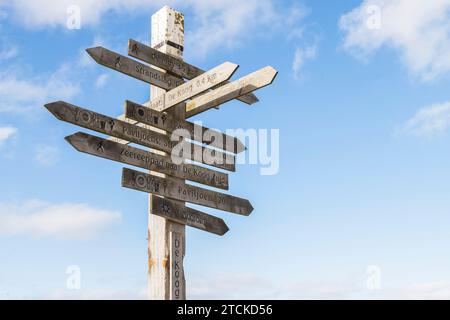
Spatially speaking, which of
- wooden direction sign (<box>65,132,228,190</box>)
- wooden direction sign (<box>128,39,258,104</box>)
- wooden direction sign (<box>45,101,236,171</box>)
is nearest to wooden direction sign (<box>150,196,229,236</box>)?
wooden direction sign (<box>65,132,228,190</box>)

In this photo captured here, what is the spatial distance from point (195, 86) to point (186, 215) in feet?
5.08

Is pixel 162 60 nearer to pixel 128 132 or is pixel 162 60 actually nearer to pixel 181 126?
pixel 181 126

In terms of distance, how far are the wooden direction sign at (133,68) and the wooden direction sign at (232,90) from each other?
385 millimetres

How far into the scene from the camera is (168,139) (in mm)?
7684

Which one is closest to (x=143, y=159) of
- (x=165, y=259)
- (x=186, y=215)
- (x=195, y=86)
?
(x=186, y=215)

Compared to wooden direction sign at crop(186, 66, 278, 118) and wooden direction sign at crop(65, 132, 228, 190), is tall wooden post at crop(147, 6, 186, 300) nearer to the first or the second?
wooden direction sign at crop(65, 132, 228, 190)

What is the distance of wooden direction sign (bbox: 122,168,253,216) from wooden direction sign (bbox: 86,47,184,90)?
4.28 feet

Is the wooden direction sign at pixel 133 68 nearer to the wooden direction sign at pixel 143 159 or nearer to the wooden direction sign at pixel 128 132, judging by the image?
the wooden direction sign at pixel 128 132

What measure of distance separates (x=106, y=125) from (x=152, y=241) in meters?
1.48

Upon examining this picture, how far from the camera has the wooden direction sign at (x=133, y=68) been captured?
7332 mm

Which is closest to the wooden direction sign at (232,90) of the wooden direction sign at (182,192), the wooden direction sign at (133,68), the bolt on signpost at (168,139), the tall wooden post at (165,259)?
the bolt on signpost at (168,139)

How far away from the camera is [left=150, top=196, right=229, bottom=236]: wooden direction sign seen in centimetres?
714

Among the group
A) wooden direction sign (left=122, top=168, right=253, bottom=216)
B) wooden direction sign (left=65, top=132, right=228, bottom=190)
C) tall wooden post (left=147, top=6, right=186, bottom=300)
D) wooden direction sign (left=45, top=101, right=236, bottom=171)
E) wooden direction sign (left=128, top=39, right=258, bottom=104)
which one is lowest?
tall wooden post (left=147, top=6, right=186, bottom=300)
